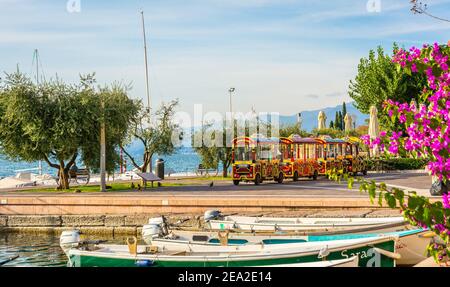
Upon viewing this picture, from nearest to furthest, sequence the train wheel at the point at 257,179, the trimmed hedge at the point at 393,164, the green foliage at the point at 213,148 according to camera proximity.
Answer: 1. the train wheel at the point at 257,179
2. the green foliage at the point at 213,148
3. the trimmed hedge at the point at 393,164

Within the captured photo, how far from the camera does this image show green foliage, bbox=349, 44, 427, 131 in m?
61.7

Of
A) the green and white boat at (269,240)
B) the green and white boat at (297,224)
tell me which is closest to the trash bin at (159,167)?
the green and white boat at (297,224)

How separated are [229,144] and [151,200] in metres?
21.1

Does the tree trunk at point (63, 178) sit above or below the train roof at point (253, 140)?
below

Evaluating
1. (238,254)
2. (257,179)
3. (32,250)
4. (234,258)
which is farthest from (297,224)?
(257,179)

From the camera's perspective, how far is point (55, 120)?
113ft

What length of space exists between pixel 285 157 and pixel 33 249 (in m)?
18.6

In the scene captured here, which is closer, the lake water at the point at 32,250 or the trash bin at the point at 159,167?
the lake water at the point at 32,250

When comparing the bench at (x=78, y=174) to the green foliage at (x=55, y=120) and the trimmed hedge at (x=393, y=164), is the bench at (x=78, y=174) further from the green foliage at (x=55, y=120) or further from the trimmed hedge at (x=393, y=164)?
the trimmed hedge at (x=393, y=164)

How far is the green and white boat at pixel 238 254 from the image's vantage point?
562 inches

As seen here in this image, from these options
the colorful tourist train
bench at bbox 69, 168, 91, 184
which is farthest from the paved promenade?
bench at bbox 69, 168, 91, 184

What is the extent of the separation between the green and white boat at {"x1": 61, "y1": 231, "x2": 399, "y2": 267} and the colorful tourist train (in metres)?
21.7

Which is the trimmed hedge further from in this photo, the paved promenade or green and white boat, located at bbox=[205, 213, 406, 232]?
green and white boat, located at bbox=[205, 213, 406, 232]

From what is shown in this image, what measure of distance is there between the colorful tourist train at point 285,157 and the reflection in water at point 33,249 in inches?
516
